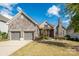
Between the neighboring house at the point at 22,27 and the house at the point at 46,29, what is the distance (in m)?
1.85

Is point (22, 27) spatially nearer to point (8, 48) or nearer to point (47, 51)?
point (8, 48)

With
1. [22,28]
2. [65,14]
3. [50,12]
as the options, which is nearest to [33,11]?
[50,12]

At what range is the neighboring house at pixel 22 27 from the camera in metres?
28.3

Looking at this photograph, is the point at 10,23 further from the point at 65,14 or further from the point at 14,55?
the point at 14,55

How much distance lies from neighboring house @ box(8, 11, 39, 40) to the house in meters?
1.85

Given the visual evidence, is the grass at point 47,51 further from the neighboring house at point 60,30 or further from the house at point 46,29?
the house at point 46,29

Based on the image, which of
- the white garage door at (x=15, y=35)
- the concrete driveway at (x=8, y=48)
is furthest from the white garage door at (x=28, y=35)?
the concrete driveway at (x=8, y=48)

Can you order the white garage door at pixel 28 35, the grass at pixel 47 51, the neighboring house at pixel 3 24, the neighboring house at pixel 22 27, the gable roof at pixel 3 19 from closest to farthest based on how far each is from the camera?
the grass at pixel 47 51
the white garage door at pixel 28 35
the neighboring house at pixel 22 27
the gable roof at pixel 3 19
the neighboring house at pixel 3 24

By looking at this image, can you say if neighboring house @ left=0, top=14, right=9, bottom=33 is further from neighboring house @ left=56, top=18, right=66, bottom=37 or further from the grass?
the grass

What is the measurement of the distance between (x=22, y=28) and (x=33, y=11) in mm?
6926

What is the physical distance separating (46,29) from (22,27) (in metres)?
4.43

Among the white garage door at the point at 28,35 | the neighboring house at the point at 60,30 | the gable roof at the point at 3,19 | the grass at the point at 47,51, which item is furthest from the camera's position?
Result: the gable roof at the point at 3,19

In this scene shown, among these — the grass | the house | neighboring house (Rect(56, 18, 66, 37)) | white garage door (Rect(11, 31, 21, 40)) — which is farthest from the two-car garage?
the grass

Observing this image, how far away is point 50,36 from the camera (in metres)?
24.7
